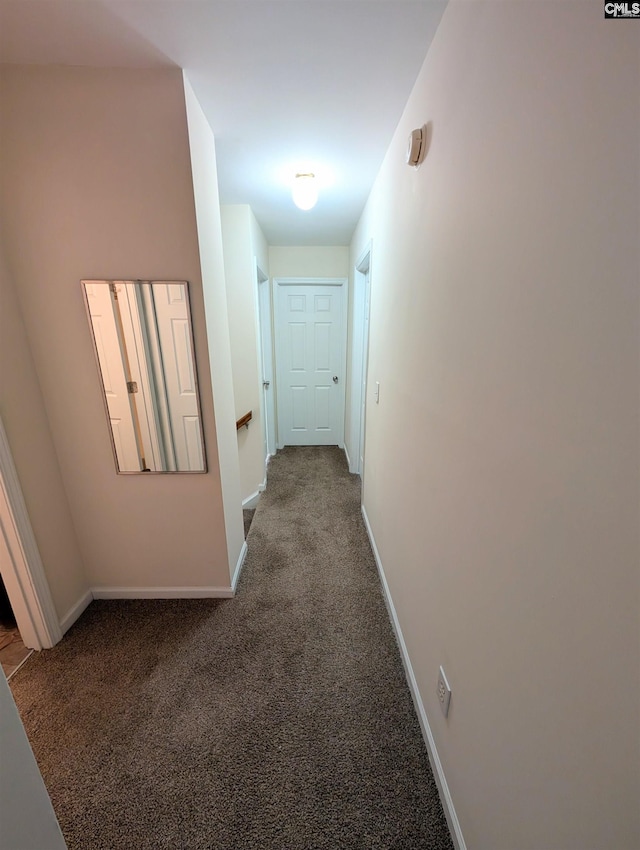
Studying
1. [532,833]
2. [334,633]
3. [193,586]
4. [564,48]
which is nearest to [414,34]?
[564,48]

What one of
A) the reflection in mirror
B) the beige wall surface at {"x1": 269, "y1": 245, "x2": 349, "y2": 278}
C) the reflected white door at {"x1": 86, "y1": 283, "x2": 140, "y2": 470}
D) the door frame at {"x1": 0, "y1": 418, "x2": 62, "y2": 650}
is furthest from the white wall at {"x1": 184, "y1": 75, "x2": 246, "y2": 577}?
the beige wall surface at {"x1": 269, "y1": 245, "x2": 349, "y2": 278}

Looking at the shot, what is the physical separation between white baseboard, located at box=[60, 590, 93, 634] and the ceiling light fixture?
8.84 feet

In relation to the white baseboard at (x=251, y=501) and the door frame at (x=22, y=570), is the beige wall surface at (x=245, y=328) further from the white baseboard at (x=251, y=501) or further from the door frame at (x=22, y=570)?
the door frame at (x=22, y=570)

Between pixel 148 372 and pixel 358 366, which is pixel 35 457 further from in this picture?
pixel 358 366

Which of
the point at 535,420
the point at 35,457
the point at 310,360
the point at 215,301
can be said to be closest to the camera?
the point at 535,420

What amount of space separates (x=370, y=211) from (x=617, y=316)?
7.38ft

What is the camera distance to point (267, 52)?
1137 millimetres

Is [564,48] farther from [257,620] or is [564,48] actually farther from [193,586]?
[193,586]

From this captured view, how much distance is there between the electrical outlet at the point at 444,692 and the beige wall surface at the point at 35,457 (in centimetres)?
180

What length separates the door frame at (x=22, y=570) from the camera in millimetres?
1356

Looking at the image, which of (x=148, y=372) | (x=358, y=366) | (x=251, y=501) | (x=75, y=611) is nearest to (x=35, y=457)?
(x=148, y=372)

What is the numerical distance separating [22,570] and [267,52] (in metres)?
2.32

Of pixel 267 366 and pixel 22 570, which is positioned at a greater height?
pixel 267 366

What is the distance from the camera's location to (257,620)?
1.72m
